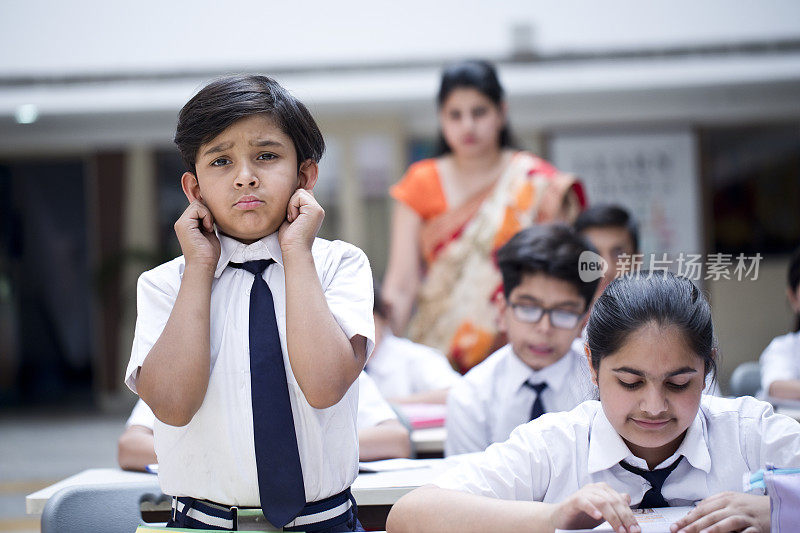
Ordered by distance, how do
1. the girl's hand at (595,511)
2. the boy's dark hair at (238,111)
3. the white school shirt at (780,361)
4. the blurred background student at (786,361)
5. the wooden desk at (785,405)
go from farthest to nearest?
1. the white school shirt at (780,361)
2. the blurred background student at (786,361)
3. the wooden desk at (785,405)
4. the boy's dark hair at (238,111)
5. the girl's hand at (595,511)

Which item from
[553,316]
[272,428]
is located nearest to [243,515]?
[272,428]

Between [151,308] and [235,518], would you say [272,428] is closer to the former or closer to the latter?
[235,518]

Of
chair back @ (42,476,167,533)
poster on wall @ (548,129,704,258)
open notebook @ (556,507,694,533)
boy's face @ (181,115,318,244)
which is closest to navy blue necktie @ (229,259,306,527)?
boy's face @ (181,115,318,244)

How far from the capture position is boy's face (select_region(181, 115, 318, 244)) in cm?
140

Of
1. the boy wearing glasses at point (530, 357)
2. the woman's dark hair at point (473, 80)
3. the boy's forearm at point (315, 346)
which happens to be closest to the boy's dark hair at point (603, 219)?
the woman's dark hair at point (473, 80)

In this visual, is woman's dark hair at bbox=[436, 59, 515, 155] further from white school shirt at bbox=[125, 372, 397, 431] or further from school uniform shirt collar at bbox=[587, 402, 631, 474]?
school uniform shirt collar at bbox=[587, 402, 631, 474]

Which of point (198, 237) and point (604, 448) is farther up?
point (198, 237)

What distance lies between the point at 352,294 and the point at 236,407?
260 millimetres

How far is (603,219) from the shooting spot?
2.94 metres

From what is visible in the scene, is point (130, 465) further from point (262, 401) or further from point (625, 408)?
point (625, 408)

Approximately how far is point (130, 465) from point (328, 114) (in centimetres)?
460

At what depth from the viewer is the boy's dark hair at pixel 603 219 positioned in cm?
293

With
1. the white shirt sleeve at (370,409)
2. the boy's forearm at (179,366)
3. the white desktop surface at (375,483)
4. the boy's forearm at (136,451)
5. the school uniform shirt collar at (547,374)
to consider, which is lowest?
the white desktop surface at (375,483)

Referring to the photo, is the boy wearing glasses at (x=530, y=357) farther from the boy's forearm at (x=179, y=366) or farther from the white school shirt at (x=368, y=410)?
the boy's forearm at (x=179, y=366)
